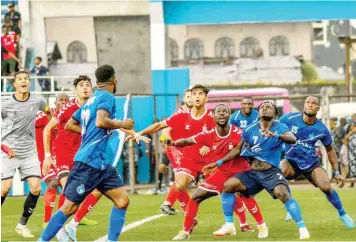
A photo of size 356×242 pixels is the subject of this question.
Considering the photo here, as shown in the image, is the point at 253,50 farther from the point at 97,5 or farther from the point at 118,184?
the point at 118,184

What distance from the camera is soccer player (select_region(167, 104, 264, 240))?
15391mm

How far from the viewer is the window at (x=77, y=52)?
317 ft

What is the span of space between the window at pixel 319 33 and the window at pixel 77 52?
19754mm

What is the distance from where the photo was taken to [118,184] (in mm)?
12633

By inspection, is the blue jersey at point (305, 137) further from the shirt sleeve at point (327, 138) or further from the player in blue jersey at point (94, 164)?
A: the player in blue jersey at point (94, 164)

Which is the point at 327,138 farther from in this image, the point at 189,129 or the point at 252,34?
the point at 252,34

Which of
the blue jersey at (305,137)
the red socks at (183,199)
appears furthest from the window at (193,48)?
the blue jersey at (305,137)

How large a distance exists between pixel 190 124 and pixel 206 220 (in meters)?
2.15

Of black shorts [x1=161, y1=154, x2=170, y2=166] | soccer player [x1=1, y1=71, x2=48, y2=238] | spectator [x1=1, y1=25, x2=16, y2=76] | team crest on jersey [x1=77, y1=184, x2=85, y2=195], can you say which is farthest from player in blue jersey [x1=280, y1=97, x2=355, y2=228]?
spectator [x1=1, y1=25, x2=16, y2=76]

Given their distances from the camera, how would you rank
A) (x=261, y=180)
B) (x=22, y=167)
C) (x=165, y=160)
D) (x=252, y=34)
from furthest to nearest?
(x=252, y=34) < (x=165, y=160) < (x=22, y=167) < (x=261, y=180)

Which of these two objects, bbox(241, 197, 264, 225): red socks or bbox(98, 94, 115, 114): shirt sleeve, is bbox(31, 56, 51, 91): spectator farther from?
bbox(98, 94, 115, 114): shirt sleeve

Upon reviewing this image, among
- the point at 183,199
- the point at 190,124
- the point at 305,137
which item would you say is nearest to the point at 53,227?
the point at 190,124

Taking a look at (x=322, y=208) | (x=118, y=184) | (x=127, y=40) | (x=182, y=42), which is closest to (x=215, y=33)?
(x=182, y=42)

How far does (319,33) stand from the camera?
104 m
